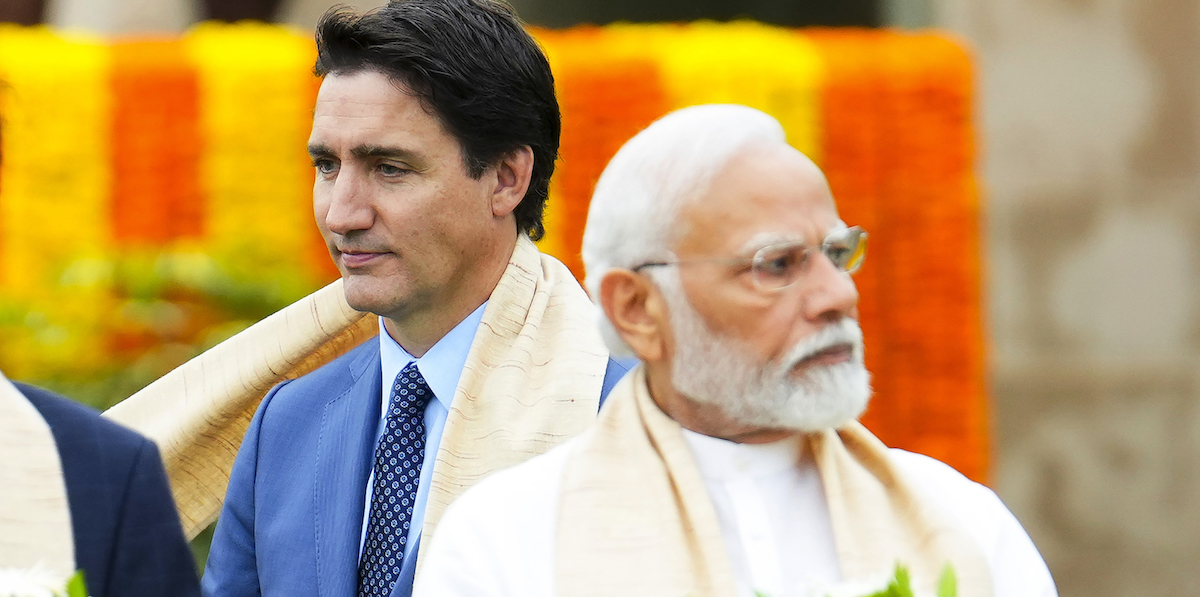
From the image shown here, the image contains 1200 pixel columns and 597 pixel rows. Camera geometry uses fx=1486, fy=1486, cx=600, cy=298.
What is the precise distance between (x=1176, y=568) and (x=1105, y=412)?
91 cm

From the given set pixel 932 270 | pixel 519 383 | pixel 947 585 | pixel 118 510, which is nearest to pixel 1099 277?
pixel 932 270

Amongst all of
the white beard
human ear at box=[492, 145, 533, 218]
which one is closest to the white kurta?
the white beard

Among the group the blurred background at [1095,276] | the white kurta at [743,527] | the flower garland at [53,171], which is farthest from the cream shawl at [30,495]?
the blurred background at [1095,276]

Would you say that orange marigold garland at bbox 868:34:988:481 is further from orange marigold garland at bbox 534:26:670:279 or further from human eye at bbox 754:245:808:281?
human eye at bbox 754:245:808:281

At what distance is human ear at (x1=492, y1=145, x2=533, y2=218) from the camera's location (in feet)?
10.0

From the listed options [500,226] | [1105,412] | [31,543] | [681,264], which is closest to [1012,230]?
[1105,412]

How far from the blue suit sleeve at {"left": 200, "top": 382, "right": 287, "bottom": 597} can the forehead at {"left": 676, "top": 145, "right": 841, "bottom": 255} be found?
123cm

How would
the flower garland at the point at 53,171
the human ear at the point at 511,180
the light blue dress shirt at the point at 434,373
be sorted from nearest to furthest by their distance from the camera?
the light blue dress shirt at the point at 434,373 → the human ear at the point at 511,180 → the flower garland at the point at 53,171

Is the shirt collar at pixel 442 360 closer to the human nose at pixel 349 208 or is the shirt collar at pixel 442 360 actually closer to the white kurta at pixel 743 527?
the human nose at pixel 349 208

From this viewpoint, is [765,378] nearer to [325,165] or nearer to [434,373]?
[434,373]

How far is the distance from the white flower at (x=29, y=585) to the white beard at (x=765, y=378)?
933 millimetres

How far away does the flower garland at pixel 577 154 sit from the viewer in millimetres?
6125

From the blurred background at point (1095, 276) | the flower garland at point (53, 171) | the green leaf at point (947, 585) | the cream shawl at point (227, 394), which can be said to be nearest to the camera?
the green leaf at point (947, 585)

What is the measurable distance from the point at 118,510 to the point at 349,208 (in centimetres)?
83
